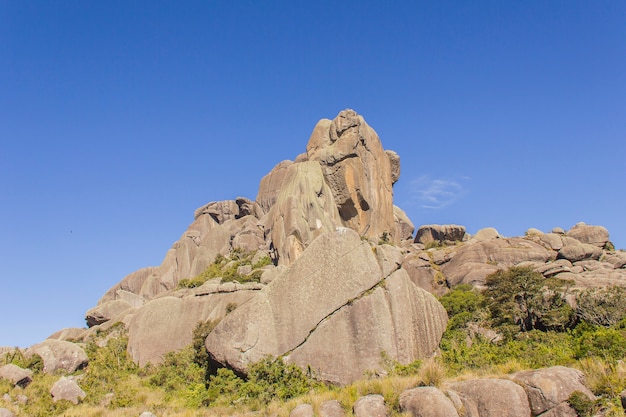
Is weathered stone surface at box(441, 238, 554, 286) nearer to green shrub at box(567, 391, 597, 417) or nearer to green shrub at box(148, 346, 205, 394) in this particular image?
green shrub at box(148, 346, 205, 394)

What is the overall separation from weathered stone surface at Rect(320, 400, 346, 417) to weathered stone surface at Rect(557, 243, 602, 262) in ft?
137

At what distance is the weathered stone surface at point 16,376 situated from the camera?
73.2ft

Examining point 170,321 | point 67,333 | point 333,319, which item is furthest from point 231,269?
point 333,319

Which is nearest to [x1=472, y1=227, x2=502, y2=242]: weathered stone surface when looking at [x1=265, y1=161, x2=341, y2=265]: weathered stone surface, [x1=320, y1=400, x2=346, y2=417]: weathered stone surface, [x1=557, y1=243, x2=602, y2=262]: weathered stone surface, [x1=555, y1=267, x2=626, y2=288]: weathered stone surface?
[x1=557, y1=243, x2=602, y2=262]: weathered stone surface

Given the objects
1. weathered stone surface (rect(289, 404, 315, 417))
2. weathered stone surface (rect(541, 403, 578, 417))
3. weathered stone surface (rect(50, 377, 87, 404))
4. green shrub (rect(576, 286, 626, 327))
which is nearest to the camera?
weathered stone surface (rect(541, 403, 578, 417))

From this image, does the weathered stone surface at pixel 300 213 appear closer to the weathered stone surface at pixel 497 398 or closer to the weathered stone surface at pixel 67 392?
the weathered stone surface at pixel 67 392

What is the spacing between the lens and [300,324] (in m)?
20.7

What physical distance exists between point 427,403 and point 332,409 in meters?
2.97

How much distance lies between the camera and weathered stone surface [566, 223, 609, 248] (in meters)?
58.0

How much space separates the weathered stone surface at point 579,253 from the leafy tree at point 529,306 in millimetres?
22947

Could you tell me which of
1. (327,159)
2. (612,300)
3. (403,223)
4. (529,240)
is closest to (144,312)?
(612,300)

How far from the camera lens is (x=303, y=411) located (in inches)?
611

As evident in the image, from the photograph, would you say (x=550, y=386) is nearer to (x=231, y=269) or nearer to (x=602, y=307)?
(x=602, y=307)

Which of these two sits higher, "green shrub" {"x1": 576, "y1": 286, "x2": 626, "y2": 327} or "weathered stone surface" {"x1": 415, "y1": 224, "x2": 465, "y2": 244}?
"weathered stone surface" {"x1": 415, "y1": 224, "x2": 465, "y2": 244}
